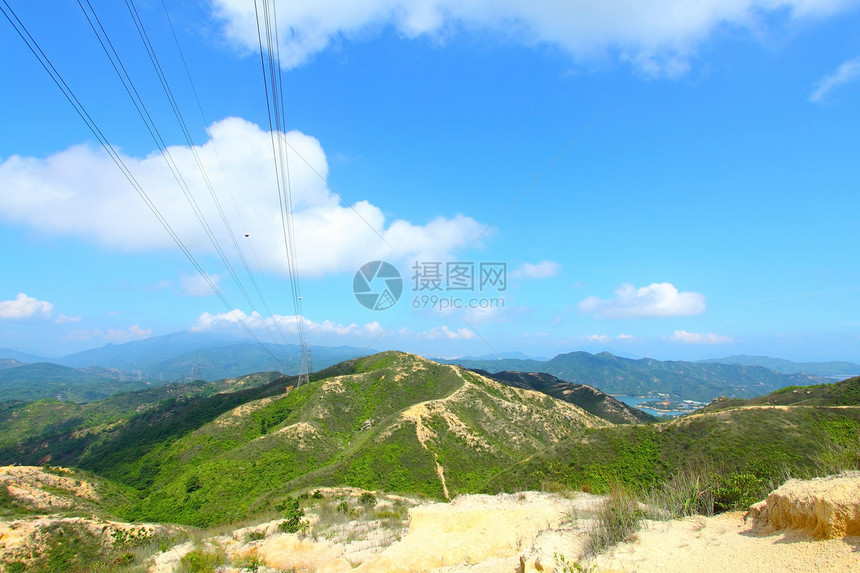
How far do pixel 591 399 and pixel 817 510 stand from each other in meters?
133

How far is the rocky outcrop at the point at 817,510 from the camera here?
23.5 feet

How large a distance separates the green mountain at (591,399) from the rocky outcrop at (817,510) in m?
107

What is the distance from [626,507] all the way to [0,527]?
41122mm

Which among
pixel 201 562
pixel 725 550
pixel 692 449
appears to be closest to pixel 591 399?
pixel 692 449

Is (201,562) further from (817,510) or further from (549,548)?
(817,510)

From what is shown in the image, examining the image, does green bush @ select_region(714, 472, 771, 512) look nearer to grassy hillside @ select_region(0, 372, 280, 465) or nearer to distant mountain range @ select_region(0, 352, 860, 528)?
distant mountain range @ select_region(0, 352, 860, 528)

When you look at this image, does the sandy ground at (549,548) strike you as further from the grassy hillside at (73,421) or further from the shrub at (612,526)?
the grassy hillside at (73,421)

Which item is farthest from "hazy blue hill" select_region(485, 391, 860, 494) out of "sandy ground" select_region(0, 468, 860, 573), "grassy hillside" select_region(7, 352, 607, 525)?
"grassy hillside" select_region(7, 352, 607, 525)

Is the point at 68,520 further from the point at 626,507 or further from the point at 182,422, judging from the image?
the point at 182,422

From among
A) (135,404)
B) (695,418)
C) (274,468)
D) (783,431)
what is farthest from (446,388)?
(135,404)

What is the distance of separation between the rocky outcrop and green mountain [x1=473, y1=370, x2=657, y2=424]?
107 metres

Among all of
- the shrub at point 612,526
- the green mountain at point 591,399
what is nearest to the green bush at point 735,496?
the shrub at point 612,526

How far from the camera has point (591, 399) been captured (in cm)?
12719

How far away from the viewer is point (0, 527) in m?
26.7
